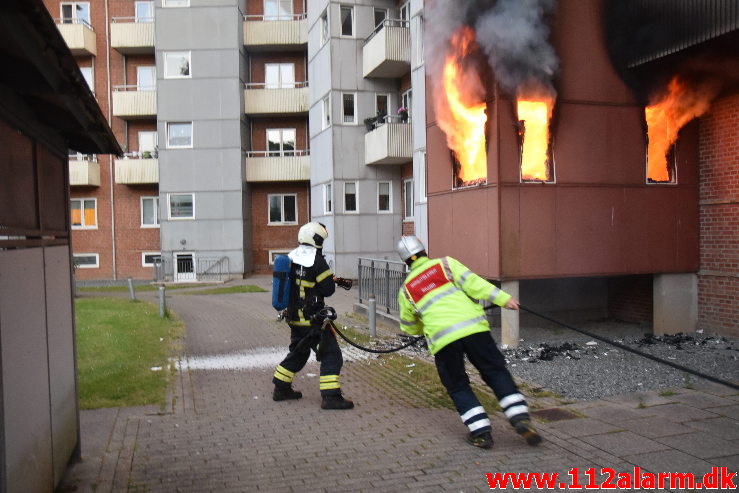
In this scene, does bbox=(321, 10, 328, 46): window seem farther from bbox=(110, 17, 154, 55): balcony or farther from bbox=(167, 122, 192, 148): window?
bbox=(110, 17, 154, 55): balcony

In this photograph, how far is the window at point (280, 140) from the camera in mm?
28906

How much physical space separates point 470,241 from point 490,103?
223 cm

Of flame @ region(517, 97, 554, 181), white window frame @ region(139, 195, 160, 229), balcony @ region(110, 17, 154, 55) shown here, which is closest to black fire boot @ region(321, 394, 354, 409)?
flame @ region(517, 97, 554, 181)

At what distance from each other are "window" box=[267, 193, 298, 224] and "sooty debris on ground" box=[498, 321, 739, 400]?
62.8 feet

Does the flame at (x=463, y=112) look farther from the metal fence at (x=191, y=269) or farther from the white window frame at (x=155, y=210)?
the white window frame at (x=155, y=210)

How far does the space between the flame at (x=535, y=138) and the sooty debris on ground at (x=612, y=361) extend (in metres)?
2.70

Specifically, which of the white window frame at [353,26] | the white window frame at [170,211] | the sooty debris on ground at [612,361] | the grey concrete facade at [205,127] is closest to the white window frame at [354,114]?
the white window frame at [353,26]

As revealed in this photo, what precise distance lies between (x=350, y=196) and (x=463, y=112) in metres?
12.8

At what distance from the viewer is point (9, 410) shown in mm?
3455

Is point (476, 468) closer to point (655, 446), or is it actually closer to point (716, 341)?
point (655, 446)

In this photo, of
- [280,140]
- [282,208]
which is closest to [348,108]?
[280,140]

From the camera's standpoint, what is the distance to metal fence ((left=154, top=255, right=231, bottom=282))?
2708 cm

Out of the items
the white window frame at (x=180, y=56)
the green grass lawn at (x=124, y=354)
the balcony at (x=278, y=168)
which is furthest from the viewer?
the balcony at (x=278, y=168)

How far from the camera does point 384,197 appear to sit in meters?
23.7
